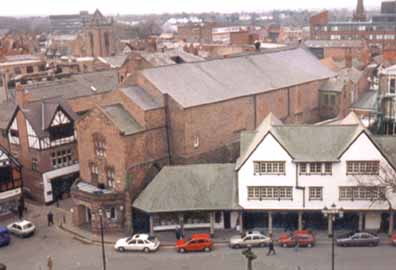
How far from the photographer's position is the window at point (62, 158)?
51.9 meters

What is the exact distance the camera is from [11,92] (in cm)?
7056

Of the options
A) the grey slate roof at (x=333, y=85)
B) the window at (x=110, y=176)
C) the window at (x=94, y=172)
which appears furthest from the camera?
the grey slate roof at (x=333, y=85)

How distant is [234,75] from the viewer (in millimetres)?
56031

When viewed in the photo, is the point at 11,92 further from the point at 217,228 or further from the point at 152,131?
the point at 217,228

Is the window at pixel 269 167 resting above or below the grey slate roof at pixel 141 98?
below

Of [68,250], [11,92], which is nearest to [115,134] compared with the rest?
[68,250]

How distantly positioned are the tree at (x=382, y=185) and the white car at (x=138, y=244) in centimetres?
1564

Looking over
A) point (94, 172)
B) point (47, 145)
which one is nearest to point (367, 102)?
point (94, 172)

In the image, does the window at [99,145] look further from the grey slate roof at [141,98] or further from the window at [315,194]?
the window at [315,194]

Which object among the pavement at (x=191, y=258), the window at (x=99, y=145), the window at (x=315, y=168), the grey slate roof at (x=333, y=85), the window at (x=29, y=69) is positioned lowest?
the pavement at (x=191, y=258)

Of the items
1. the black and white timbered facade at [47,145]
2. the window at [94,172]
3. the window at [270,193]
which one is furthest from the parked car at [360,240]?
the black and white timbered facade at [47,145]

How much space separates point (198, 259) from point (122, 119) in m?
13.9

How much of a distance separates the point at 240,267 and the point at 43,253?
14823mm

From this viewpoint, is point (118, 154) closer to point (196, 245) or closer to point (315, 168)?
point (196, 245)
